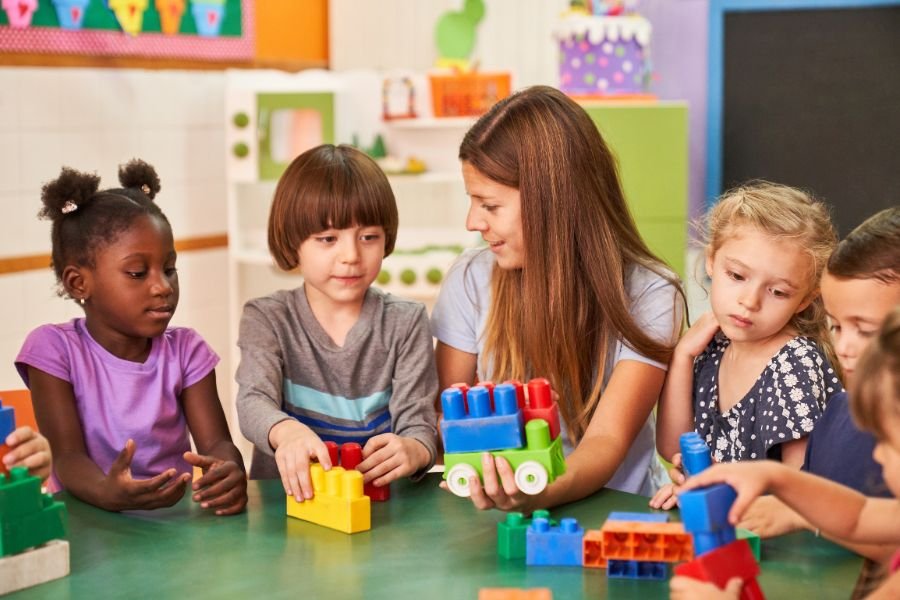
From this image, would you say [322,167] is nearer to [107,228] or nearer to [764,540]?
[107,228]

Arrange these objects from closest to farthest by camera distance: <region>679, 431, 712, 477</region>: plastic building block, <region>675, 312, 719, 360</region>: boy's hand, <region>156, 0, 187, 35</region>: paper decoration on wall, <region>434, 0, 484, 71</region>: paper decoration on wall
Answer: <region>679, 431, 712, 477</region>: plastic building block, <region>675, 312, 719, 360</region>: boy's hand, <region>156, 0, 187, 35</region>: paper decoration on wall, <region>434, 0, 484, 71</region>: paper decoration on wall

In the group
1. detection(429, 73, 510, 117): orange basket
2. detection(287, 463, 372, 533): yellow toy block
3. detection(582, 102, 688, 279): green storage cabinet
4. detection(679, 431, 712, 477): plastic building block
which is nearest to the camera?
detection(679, 431, 712, 477): plastic building block

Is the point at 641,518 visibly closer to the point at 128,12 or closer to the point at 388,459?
the point at 388,459

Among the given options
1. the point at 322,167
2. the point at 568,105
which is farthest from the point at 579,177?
the point at 322,167

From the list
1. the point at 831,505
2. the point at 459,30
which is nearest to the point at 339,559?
the point at 831,505

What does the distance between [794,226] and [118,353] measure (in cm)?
110

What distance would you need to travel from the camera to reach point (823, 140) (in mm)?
4645

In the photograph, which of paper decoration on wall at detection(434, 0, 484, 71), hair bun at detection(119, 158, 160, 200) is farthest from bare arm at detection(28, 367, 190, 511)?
paper decoration on wall at detection(434, 0, 484, 71)

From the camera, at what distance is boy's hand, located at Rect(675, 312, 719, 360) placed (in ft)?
6.31

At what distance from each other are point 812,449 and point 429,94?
3.05 m

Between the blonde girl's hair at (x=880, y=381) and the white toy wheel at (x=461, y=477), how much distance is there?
18.7 inches

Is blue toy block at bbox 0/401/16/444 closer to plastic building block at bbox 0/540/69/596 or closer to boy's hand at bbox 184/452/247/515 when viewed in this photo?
plastic building block at bbox 0/540/69/596

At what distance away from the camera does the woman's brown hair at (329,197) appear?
188cm

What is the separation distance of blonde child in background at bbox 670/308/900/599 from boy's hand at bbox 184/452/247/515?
0.67 metres
